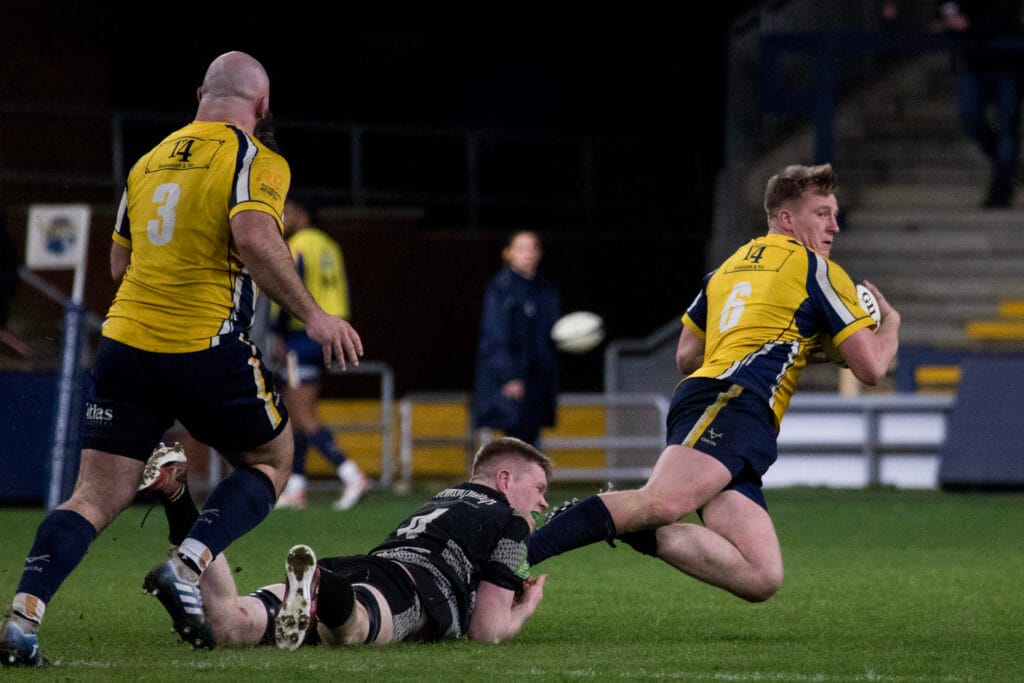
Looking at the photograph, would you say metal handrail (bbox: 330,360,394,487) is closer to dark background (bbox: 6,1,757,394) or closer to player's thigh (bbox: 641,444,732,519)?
dark background (bbox: 6,1,757,394)

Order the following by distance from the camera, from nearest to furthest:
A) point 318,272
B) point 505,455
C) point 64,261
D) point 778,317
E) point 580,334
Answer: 1. point 505,455
2. point 778,317
3. point 64,261
4. point 318,272
5. point 580,334

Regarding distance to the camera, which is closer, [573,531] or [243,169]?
[243,169]

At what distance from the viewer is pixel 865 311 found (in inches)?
283

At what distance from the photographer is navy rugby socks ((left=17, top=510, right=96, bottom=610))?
6098 millimetres

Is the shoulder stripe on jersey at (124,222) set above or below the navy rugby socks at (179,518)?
above

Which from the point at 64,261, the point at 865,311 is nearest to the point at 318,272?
the point at 64,261

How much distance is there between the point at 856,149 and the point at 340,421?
734cm

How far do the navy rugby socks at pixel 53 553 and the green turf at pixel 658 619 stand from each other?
0.87 feet

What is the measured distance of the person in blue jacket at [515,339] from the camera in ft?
47.5

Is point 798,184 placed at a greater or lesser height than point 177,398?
greater

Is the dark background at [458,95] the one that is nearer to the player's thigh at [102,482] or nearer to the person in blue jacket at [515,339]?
the person in blue jacket at [515,339]

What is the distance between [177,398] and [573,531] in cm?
161

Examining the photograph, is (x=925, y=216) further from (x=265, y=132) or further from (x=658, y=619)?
(x=265, y=132)

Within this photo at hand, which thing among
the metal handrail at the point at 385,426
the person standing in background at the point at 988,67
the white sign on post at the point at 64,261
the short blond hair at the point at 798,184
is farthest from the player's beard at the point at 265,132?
the person standing in background at the point at 988,67
